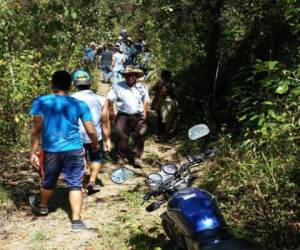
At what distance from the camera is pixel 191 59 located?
14.3 metres

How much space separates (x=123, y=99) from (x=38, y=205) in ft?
8.51

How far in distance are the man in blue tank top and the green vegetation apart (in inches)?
25.1

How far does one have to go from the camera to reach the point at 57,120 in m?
6.01

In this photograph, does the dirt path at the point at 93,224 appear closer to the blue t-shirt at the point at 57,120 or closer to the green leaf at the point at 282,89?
the blue t-shirt at the point at 57,120

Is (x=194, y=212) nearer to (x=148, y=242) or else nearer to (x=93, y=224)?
(x=148, y=242)

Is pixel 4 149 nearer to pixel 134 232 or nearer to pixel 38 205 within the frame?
pixel 38 205

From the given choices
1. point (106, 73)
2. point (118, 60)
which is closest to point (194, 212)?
point (118, 60)

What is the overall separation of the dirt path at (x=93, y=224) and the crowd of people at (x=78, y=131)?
19cm

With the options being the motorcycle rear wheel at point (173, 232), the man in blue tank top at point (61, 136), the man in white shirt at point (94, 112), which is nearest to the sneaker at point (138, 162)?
the man in white shirt at point (94, 112)

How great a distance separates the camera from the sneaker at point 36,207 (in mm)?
6523

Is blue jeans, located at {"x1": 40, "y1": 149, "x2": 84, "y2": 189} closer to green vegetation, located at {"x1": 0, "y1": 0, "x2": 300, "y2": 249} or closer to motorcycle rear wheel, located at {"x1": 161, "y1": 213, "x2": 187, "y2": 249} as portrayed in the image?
green vegetation, located at {"x1": 0, "y1": 0, "x2": 300, "y2": 249}

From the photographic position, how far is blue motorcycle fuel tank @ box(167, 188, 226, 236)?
4.03 meters

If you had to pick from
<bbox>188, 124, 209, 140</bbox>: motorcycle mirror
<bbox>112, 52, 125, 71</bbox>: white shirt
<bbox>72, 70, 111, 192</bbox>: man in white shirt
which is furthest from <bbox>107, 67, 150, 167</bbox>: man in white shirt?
<bbox>112, 52, 125, 71</bbox>: white shirt

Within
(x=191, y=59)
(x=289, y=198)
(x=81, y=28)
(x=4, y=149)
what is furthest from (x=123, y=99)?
(x=81, y=28)
